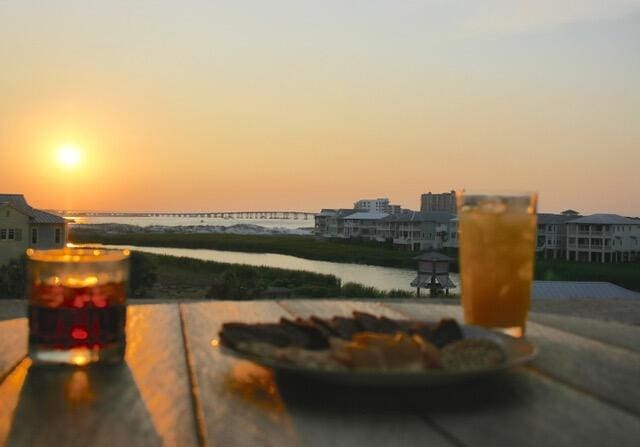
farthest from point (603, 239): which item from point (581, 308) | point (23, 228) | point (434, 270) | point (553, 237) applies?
point (581, 308)

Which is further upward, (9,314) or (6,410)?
(6,410)

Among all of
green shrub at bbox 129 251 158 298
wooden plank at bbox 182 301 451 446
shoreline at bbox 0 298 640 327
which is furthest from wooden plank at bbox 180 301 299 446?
green shrub at bbox 129 251 158 298

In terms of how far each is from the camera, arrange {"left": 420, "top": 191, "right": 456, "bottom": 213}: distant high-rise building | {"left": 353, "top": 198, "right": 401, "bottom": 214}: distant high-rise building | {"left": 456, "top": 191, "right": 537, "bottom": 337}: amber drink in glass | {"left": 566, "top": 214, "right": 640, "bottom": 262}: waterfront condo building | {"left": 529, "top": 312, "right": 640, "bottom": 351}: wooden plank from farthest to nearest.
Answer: {"left": 353, "top": 198, "right": 401, "bottom": 214}: distant high-rise building
{"left": 420, "top": 191, "right": 456, "bottom": 213}: distant high-rise building
{"left": 566, "top": 214, "right": 640, "bottom": 262}: waterfront condo building
{"left": 529, "top": 312, "right": 640, "bottom": 351}: wooden plank
{"left": 456, "top": 191, "right": 537, "bottom": 337}: amber drink in glass

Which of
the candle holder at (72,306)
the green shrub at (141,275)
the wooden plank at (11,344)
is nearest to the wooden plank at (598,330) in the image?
the candle holder at (72,306)

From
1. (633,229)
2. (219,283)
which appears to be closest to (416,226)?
(633,229)

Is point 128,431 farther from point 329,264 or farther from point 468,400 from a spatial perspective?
point 329,264

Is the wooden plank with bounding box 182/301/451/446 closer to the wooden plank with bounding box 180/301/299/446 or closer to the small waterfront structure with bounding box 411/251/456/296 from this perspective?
the wooden plank with bounding box 180/301/299/446

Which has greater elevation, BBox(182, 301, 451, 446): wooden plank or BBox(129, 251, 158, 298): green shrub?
BBox(182, 301, 451, 446): wooden plank
